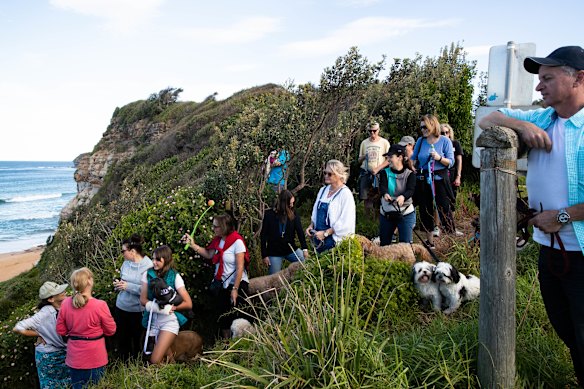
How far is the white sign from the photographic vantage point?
4.91 m

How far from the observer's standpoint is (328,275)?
5355mm

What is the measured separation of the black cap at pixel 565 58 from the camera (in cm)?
275

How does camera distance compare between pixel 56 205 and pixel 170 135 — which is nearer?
pixel 170 135

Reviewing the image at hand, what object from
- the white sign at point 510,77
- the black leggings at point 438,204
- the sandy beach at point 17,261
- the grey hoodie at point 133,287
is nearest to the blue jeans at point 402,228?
the black leggings at point 438,204

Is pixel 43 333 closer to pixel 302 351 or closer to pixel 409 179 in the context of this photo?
pixel 302 351

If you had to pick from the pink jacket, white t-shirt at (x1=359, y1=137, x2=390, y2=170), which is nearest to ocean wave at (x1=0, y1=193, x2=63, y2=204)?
white t-shirt at (x1=359, y1=137, x2=390, y2=170)

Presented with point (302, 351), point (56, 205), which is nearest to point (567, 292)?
point (302, 351)

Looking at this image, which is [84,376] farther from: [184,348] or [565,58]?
[565,58]

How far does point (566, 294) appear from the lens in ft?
9.53

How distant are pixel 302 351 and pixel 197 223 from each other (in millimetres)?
4748

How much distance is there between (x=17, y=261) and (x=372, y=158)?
3017 centimetres

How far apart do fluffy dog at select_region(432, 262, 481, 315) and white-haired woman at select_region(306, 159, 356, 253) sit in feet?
4.32

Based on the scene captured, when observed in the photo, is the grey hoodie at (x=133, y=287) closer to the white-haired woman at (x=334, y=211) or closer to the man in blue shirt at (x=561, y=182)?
the white-haired woman at (x=334, y=211)

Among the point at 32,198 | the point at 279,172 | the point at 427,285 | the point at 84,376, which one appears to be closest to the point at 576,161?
the point at 427,285
